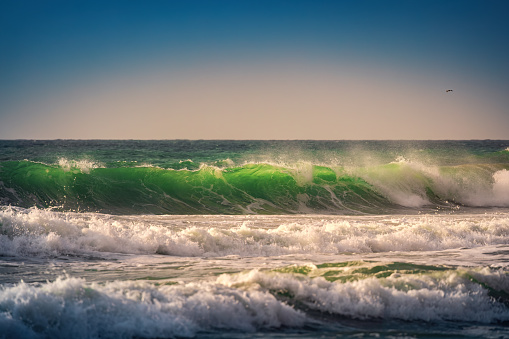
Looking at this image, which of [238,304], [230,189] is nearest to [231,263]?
[238,304]

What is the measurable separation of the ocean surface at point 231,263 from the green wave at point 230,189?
0.10 metres

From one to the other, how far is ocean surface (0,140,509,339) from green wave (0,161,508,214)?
0.10 meters

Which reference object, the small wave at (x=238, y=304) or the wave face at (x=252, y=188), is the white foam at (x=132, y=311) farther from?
the wave face at (x=252, y=188)

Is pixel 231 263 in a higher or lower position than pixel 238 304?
lower

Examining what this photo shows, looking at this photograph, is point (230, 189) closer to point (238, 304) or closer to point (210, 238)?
point (210, 238)

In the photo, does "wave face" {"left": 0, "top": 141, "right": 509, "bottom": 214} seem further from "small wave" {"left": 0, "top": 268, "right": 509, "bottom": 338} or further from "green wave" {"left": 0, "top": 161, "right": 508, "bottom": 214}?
"small wave" {"left": 0, "top": 268, "right": 509, "bottom": 338}

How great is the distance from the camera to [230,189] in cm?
2153

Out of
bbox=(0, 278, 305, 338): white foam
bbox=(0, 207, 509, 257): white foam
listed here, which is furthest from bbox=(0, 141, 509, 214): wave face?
bbox=(0, 278, 305, 338): white foam

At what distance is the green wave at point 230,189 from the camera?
18625 millimetres

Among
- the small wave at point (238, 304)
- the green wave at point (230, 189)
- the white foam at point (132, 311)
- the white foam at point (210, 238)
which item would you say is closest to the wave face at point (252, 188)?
the green wave at point (230, 189)

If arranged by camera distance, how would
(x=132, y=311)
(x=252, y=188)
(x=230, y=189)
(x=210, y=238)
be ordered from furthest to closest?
(x=252, y=188) < (x=230, y=189) < (x=210, y=238) < (x=132, y=311)

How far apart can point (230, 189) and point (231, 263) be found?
39.9 ft

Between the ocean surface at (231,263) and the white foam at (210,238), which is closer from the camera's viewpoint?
the ocean surface at (231,263)

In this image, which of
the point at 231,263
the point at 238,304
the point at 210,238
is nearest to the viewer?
the point at 238,304
